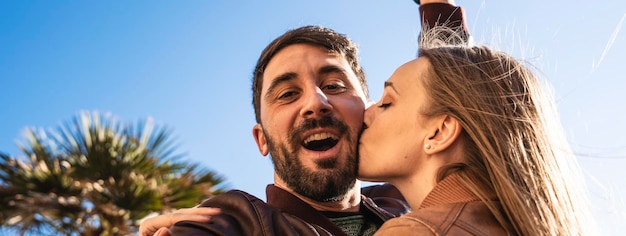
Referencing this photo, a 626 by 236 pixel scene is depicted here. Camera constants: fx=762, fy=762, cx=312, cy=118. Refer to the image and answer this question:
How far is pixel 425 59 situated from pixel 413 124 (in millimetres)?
321

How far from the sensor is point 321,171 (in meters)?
3.53

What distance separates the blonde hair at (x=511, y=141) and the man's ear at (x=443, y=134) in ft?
0.08

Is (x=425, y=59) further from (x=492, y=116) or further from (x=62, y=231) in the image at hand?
(x=62, y=231)

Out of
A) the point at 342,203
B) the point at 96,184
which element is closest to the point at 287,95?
the point at 342,203

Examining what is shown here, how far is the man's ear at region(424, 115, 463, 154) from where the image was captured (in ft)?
8.28

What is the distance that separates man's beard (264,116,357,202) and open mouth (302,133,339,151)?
Answer: 0.04m

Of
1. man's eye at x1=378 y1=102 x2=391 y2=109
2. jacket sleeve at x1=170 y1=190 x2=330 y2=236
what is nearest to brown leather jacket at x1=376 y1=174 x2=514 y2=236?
man's eye at x1=378 y1=102 x2=391 y2=109

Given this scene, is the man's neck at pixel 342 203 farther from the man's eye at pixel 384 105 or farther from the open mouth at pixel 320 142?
the man's eye at pixel 384 105

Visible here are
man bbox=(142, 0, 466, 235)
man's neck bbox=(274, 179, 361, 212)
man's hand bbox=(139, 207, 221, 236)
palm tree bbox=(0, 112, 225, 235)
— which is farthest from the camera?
palm tree bbox=(0, 112, 225, 235)

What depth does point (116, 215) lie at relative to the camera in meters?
10.7

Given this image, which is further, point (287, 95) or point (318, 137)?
point (287, 95)

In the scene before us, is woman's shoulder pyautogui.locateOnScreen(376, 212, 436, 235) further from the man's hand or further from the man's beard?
the man's beard

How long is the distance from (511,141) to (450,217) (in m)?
0.41

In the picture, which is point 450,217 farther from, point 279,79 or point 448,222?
point 279,79
